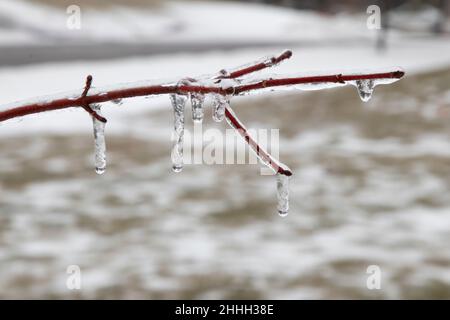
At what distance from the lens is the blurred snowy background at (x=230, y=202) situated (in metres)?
5.00

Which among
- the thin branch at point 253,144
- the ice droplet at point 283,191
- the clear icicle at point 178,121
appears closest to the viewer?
Result: the thin branch at point 253,144

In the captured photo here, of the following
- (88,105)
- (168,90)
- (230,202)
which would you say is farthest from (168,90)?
(230,202)

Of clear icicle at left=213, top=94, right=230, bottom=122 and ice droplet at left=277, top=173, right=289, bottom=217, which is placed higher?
clear icicle at left=213, top=94, right=230, bottom=122

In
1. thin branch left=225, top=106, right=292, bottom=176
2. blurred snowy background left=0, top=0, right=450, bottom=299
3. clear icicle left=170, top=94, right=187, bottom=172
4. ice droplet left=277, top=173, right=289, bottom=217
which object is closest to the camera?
thin branch left=225, top=106, right=292, bottom=176

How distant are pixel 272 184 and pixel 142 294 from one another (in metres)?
3.44

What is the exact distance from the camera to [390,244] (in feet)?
18.7

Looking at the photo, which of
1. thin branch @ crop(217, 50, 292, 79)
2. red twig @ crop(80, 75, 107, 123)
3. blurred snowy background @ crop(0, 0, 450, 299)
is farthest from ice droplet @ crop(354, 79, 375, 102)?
blurred snowy background @ crop(0, 0, 450, 299)

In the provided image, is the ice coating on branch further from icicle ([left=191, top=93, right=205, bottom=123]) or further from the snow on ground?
the snow on ground

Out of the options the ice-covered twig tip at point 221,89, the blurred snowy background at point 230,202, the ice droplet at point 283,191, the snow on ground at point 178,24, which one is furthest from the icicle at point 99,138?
the snow on ground at point 178,24

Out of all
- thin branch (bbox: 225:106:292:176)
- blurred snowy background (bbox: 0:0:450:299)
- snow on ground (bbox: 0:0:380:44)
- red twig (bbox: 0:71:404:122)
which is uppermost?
snow on ground (bbox: 0:0:380:44)

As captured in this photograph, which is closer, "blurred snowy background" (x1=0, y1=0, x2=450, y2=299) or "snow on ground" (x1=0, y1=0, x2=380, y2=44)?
"blurred snowy background" (x1=0, y1=0, x2=450, y2=299)

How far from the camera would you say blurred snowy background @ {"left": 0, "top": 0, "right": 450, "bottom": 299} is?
5000 mm

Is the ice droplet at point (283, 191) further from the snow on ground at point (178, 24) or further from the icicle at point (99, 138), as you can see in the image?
the snow on ground at point (178, 24)
